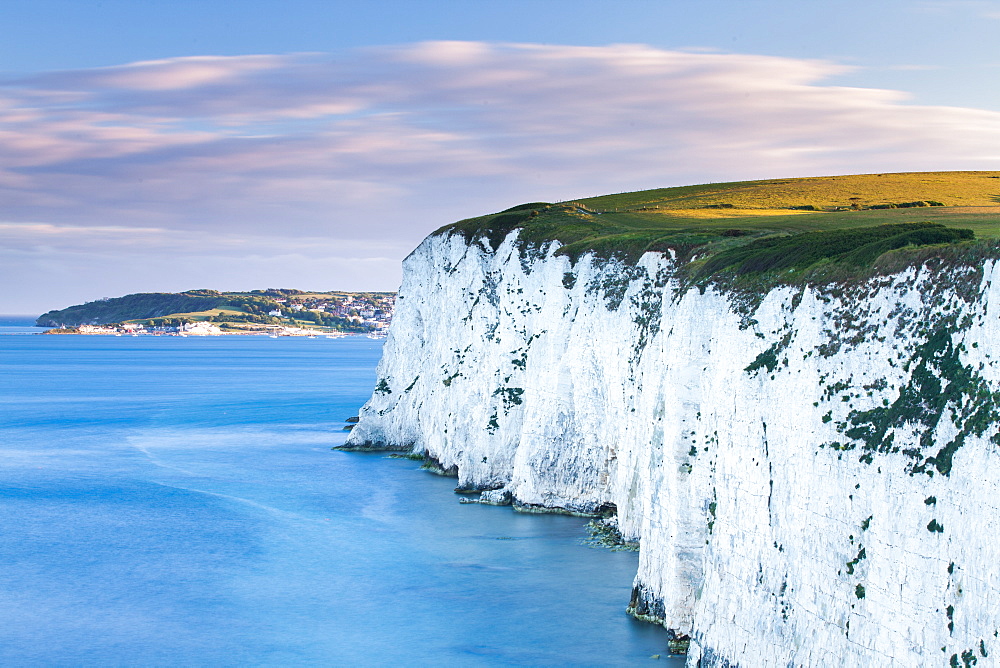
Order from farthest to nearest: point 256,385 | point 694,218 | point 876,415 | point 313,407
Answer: point 256,385 → point 313,407 → point 694,218 → point 876,415

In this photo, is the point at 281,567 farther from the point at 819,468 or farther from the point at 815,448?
the point at 819,468

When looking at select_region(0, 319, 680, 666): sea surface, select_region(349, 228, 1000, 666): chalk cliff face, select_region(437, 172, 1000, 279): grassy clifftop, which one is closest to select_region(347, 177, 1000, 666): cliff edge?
select_region(349, 228, 1000, 666): chalk cliff face

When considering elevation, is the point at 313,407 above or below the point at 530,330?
below

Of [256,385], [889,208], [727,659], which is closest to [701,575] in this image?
[727,659]

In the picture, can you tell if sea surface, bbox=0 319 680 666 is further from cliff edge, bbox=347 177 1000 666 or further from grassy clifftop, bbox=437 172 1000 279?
grassy clifftop, bbox=437 172 1000 279

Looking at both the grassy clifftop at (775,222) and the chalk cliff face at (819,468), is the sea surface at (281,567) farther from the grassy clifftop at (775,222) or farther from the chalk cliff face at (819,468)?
the grassy clifftop at (775,222)

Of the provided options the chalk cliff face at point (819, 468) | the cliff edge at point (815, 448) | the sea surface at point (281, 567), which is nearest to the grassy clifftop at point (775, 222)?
the cliff edge at point (815, 448)

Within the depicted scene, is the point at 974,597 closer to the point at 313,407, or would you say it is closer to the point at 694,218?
the point at 694,218
